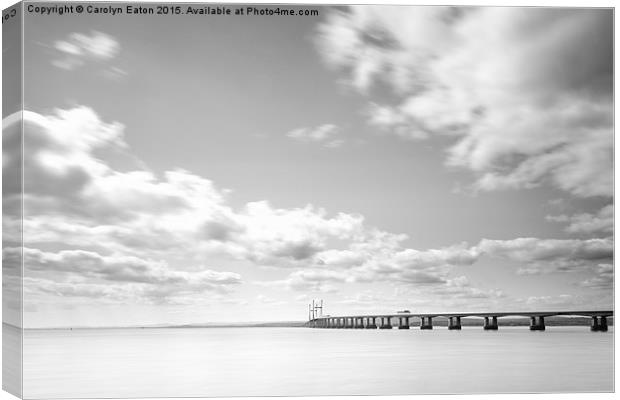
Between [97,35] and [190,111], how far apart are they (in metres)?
2.29

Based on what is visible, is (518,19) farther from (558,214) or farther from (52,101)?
(52,101)

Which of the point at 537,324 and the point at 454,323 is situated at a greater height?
the point at 537,324

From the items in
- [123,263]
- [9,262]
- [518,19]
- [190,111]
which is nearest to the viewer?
[9,262]

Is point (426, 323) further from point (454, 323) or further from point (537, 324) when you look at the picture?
point (537, 324)

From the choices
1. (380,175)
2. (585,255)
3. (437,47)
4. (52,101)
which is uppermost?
(437,47)

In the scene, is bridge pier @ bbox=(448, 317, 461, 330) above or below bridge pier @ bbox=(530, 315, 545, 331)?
below

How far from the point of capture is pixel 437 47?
46.0ft

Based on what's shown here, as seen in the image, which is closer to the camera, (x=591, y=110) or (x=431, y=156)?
(x=591, y=110)

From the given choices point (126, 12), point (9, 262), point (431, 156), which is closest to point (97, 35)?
point (126, 12)

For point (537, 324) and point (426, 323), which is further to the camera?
point (426, 323)

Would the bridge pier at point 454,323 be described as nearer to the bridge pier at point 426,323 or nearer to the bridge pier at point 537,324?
the bridge pier at point 426,323

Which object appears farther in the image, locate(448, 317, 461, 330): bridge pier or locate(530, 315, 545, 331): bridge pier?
locate(448, 317, 461, 330): bridge pier

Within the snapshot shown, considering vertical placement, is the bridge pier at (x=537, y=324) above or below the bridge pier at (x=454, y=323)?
above

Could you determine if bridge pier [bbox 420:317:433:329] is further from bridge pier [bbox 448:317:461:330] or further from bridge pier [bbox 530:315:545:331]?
bridge pier [bbox 530:315:545:331]
